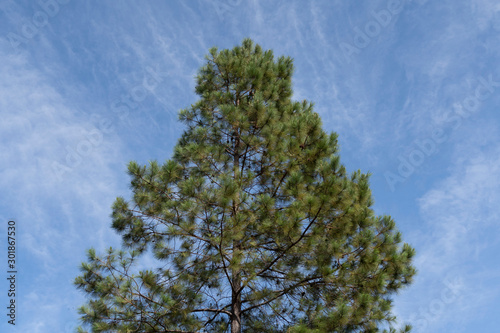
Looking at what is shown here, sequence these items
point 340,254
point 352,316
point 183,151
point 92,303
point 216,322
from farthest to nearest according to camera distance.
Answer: point 183,151 < point 216,322 < point 92,303 < point 340,254 < point 352,316

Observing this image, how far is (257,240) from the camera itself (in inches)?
299

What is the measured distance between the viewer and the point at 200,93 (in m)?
9.92

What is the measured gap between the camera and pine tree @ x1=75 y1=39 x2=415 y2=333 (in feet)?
20.4

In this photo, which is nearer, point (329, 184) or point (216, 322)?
point (329, 184)

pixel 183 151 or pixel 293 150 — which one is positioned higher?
pixel 183 151

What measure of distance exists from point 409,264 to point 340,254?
5.71ft

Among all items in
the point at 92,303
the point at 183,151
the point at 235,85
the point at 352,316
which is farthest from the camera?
the point at 235,85

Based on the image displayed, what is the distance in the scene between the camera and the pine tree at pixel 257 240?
622cm

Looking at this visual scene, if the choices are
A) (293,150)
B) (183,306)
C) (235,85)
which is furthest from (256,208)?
(235,85)

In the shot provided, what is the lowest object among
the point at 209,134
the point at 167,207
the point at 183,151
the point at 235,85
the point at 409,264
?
the point at 409,264

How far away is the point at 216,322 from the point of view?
7461 mm

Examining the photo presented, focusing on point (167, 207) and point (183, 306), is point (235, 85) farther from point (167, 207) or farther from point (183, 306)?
point (183, 306)

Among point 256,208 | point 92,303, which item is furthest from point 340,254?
point 92,303

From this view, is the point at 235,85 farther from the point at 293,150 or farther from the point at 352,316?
the point at 352,316
